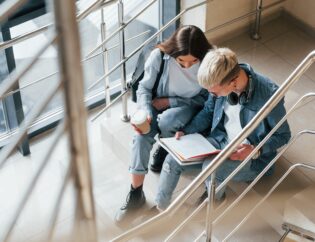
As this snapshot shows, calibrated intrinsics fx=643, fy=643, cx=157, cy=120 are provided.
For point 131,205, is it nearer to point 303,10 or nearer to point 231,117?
point 231,117

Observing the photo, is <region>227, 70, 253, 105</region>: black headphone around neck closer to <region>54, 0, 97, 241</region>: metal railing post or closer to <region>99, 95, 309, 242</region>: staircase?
<region>99, 95, 309, 242</region>: staircase

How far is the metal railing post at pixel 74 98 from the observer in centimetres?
38

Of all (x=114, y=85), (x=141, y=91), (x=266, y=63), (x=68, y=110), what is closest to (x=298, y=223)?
(x=141, y=91)

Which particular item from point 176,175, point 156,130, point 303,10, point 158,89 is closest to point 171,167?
point 176,175

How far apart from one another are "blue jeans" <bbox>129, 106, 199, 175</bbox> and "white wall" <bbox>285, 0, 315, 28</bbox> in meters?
0.81

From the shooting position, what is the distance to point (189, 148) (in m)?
1.77

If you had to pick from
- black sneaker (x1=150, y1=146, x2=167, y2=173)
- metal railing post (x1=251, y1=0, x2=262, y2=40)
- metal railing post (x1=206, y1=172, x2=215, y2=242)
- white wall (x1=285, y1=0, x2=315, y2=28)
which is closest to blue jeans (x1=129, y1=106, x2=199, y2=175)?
black sneaker (x1=150, y1=146, x2=167, y2=173)

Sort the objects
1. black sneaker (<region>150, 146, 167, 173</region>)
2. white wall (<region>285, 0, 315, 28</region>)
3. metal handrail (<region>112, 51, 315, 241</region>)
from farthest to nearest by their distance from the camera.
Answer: white wall (<region>285, 0, 315, 28</region>), black sneaker (<region>150, 146, 167, 173</region>), metal handrail (<region>112, 51, 315, 241</region>)

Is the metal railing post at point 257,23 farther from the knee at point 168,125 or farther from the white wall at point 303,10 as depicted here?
the knee at point 168,125

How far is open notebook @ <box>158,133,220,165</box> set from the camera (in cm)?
174

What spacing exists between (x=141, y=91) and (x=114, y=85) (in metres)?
0.71

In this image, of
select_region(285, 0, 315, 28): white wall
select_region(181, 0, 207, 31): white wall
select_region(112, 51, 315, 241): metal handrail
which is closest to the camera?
select_region(112, 51, 315, 241): metal handrail

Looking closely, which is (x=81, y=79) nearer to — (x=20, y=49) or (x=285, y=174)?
(x=285, y=174)

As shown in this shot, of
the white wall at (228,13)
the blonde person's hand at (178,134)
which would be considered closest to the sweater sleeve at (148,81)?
the blonde person's hand at (178,134)
